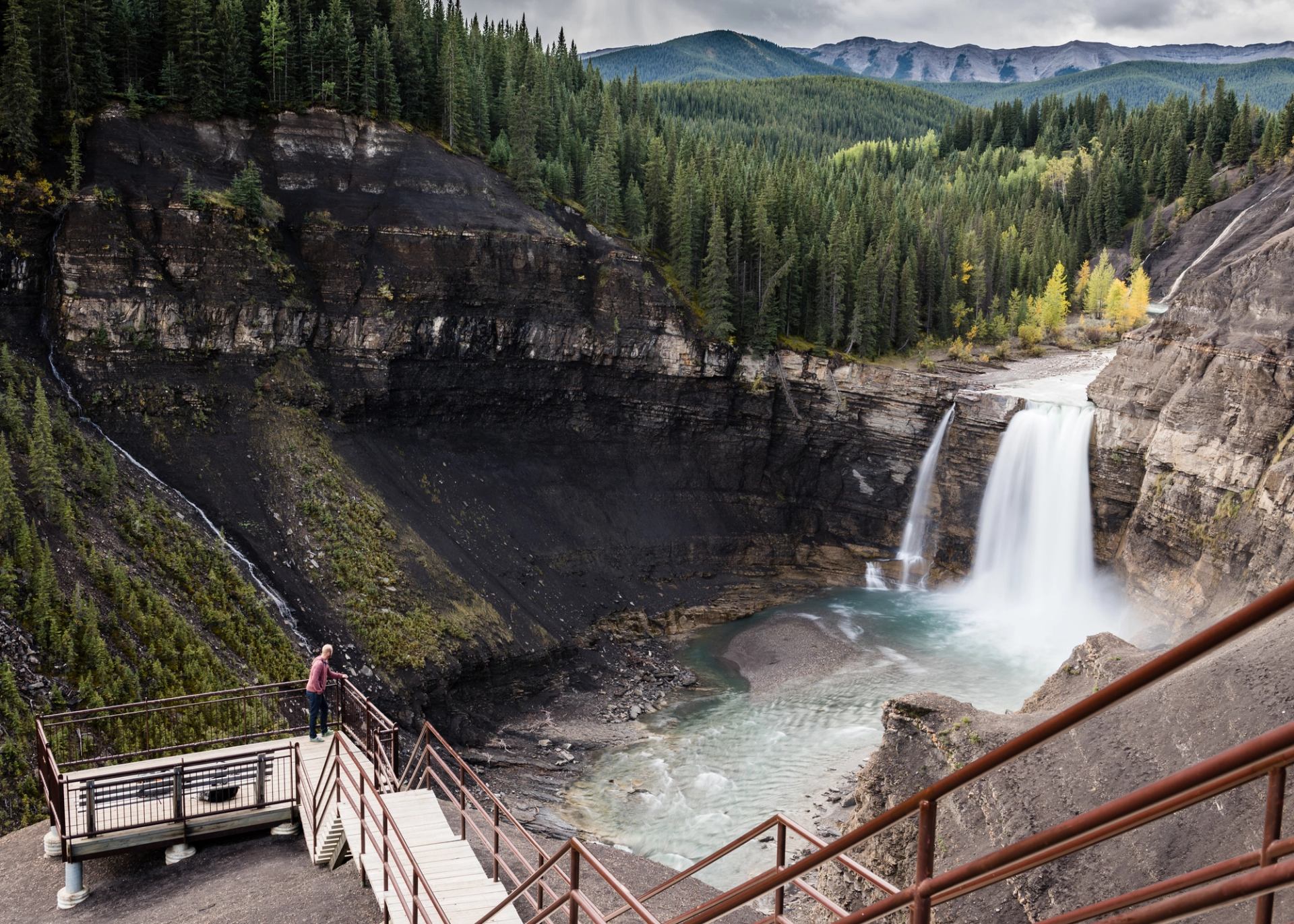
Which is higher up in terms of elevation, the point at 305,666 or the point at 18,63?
the point at 18,63

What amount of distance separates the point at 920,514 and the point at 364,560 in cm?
3057

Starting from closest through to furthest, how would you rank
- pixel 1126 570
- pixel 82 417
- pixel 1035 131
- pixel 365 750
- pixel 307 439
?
pixel 365 750, pixel 82 417, pixel 307 439, pixel 1126 570, pixel 1035 131

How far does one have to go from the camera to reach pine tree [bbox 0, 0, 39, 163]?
136 ft

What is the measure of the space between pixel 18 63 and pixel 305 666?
28267 millimetres

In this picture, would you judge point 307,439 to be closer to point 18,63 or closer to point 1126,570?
point 18,63

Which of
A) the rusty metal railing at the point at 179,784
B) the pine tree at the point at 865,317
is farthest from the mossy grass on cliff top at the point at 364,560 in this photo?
the pine tree at the point at 865,317

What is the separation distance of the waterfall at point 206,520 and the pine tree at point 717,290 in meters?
27.7

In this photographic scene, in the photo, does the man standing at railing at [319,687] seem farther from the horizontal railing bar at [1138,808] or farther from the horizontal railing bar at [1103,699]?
the horizontal railing bar at [1138,808]

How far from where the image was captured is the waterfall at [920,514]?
54.9 m

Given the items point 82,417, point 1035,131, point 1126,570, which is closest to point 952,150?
point 1035,131

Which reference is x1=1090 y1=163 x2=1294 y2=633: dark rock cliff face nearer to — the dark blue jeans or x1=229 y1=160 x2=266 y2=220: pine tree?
the dark blue jeans

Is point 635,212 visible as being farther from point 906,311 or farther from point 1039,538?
point 1039,538

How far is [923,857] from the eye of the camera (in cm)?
469

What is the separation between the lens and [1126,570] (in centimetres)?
4759
